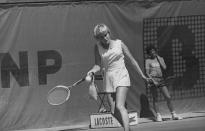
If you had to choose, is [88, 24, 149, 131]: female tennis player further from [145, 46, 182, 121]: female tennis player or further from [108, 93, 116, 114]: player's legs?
[145, 46, 182, 121]: female tennis player

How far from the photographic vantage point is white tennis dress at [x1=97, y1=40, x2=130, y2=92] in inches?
285

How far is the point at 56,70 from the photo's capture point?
10.3 metres

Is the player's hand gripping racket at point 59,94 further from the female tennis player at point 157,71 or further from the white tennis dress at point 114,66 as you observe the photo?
the female tennis player at point 157,71

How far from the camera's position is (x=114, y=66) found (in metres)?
7.28

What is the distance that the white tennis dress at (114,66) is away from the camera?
7227mm

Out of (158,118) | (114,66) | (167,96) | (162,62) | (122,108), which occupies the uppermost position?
(162,62)

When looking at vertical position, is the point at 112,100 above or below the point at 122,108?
above

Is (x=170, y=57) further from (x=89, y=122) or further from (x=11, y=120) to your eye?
(x=11, y=120)

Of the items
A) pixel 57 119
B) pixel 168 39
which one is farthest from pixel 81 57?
pixel 168 39

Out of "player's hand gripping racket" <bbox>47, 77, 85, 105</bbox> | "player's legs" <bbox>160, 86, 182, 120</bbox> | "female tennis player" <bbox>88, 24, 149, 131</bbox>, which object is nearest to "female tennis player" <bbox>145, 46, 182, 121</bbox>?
"player's legs" <bbox>160, 86, 182, 120</bbox>

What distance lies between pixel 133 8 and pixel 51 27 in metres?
1.76

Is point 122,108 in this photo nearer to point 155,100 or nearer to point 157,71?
point 157,71

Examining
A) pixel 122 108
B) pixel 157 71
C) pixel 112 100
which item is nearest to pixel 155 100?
pixel 157 71

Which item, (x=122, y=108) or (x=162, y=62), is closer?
(x=122, y=108)
